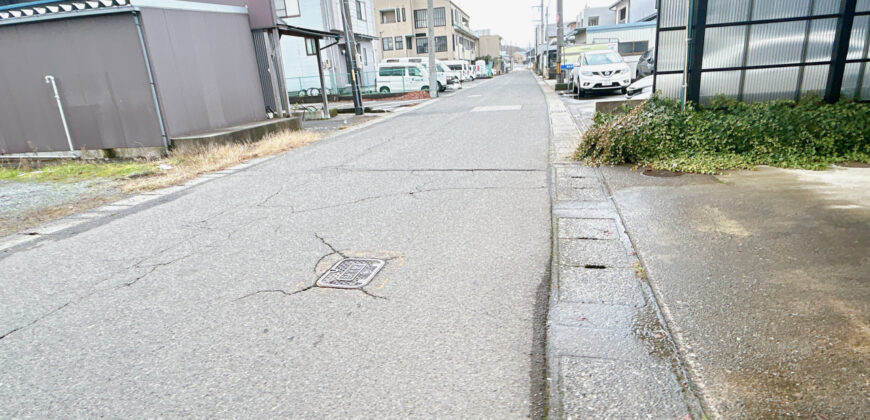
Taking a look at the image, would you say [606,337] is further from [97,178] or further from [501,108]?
[501,108]

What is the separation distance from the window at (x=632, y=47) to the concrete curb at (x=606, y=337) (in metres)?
29.7

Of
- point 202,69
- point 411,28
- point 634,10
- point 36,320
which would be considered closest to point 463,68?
point 411,28

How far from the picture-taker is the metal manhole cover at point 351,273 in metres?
3.36

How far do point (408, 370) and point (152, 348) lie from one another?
1503 millimetres

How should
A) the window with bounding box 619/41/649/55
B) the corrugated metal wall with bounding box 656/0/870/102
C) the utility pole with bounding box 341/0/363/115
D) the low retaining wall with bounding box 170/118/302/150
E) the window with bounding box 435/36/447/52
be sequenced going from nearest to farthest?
the corrugated metal wall with bounding box 656/0/870/102 → the low retaining wall with bounding box 170/118/302/150 → the utility pole with bounding box 341/0/363/115 → the window with bounding box 619/41/649/55 → the window with bounding box 435/36/447/52

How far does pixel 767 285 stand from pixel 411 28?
52.5 m

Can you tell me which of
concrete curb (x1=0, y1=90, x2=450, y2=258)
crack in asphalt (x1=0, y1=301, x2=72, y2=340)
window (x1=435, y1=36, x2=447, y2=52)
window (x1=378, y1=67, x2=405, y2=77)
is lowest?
crack in asphalt (x1=0, y1=301, x2=72, y2=340)

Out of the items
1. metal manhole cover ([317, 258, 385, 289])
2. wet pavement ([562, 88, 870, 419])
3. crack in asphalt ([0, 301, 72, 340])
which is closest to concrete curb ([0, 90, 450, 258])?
crack in asphalt ([0, 301, 72, 340])

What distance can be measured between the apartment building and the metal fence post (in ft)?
150

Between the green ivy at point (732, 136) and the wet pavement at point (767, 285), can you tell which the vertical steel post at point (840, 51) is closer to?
the green ivy at point (732, 136)

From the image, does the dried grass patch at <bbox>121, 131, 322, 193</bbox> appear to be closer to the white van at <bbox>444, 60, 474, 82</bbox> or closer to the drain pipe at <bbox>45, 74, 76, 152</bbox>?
the drain pipe at <bbox>45, 74, 76, 152</bbox>

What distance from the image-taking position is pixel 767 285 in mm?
2941

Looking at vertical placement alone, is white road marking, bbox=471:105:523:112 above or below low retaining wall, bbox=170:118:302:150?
below

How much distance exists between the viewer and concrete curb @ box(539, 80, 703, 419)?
2074 mm
